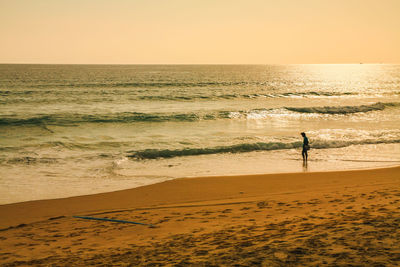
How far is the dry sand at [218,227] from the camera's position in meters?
5.90

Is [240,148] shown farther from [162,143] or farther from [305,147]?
[162,143]

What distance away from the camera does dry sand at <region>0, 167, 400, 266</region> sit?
5.90m

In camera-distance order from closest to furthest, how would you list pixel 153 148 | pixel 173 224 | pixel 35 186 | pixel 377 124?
pixel 173 224 < pixel 35 186 < pixel 153 148 < pixel 377 124

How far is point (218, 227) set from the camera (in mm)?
7941

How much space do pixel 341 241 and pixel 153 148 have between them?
15557 mm

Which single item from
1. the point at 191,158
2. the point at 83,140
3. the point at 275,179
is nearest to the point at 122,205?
the point at 275,179

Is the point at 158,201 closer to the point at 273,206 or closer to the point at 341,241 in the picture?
the point at 273,206

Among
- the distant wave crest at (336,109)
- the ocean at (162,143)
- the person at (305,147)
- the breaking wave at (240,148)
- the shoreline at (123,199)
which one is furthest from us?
the distant wave crest at (336,109)

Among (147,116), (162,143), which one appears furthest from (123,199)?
(147,116)

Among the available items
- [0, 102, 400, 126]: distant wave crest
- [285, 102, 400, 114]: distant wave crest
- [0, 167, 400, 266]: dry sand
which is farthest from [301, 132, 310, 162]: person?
[285, 102, 400, 114]: distant wave crest

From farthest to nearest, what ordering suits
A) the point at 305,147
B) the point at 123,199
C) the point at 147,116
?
the point at 147,116 < the point at 305,147 < the point at 123,199

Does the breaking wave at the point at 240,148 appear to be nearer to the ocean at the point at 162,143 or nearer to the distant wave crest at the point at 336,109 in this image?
the ocean at the point at 162,143

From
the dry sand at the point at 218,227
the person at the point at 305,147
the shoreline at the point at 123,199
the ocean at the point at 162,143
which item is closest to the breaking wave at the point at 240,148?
the ocean at the point at 162,143

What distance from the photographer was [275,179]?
1384 centimetres
